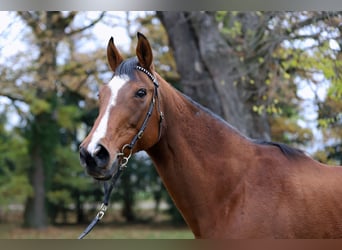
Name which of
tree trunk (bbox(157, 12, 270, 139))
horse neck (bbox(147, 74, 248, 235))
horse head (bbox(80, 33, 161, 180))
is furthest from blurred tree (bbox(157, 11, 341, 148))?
horse head (bbox(80, 33, 161, 180))

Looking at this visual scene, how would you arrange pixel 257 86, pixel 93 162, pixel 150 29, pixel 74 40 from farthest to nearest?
pixel 74 40 < pixel 150 29 < pixel 257 86 < pixel 93 162

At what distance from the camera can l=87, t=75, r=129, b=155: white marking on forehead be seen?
8.19ft

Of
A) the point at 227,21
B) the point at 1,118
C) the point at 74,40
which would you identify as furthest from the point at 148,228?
the point at 227,21

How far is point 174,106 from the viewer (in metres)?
2.95

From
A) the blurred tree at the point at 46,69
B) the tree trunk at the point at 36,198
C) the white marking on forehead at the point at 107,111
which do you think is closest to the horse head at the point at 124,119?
the white marking on forehead at the point at 107,111

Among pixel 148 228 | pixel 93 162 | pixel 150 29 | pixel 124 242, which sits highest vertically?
pixel 150 29

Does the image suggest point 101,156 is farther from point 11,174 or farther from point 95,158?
point 11,174

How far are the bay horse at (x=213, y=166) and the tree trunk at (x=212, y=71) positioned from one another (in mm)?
3708

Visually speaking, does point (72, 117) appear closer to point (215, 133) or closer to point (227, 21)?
point (227, 21)

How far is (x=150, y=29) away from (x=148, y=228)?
7.37 m

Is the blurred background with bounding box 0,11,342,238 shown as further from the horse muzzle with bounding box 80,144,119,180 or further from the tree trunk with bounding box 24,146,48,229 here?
the horse muzzle with bounding box 80,144,119,180

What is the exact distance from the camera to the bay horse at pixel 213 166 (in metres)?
2.76

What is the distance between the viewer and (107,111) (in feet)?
8.71

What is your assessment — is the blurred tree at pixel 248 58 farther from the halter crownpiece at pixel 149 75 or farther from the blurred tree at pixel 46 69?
the halter crownpiece at pixel 149 75
